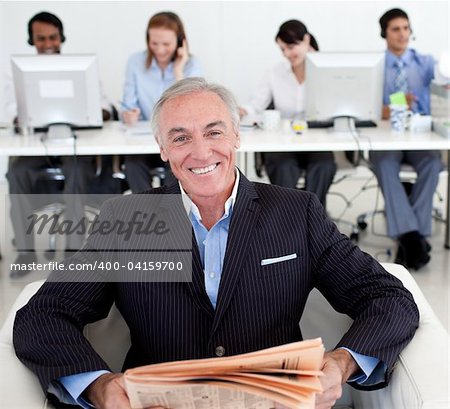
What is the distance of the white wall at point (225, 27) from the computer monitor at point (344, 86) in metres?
1.76

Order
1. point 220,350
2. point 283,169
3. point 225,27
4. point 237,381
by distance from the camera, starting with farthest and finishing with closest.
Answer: point 225,27
point 283,169
point 220,350
point 237,381

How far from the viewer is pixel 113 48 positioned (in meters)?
5.44

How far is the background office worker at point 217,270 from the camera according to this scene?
1.66m

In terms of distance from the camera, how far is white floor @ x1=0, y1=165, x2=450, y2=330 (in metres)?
3.42

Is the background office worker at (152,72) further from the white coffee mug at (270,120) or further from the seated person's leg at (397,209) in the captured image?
the seated person's leg at (397,209)

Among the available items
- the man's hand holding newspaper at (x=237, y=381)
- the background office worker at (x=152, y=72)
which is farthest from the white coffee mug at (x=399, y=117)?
the man's hand holding newspaper at (x=237, y=381)

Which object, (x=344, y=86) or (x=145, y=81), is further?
(x=145, y=81)

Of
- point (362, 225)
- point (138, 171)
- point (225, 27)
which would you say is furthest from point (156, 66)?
point (362, 225)

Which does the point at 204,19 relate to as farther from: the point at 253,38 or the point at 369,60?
the point at 369,60

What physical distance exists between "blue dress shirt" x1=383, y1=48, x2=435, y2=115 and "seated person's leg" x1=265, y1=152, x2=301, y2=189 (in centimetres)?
90

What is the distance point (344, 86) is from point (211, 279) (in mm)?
2268

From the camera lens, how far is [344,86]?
3.73 metres

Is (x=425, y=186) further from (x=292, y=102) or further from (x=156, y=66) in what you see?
(x=156, y=66)

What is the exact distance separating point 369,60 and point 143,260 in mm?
2340
